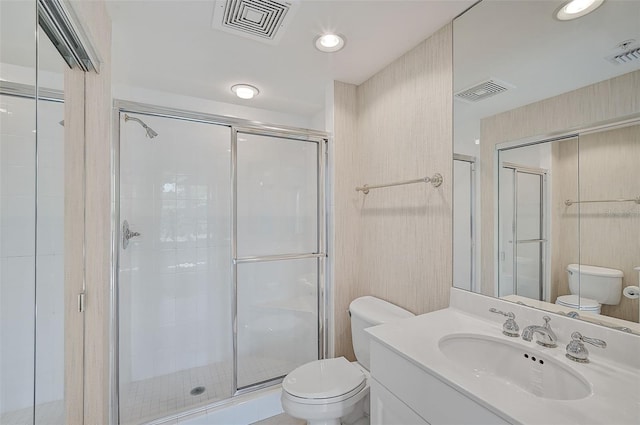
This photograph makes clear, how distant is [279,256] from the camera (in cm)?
203

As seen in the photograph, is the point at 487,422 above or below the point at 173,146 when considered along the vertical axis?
below

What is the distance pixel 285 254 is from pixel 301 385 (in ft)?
2.91

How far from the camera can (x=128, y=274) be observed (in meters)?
1.99

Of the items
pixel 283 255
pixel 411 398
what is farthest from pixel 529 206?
pixel 283 255

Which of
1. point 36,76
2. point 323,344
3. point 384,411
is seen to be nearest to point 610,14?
point 384,411

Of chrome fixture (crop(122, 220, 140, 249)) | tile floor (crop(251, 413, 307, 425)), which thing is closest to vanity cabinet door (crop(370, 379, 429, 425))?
tile floor (crop(251, 413, 307, 425))

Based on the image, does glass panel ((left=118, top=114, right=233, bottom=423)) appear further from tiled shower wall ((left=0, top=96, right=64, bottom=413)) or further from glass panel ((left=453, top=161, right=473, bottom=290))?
glass panel ((left=453, top=161, right=473, bottom=290))

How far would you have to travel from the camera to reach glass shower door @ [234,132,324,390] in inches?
79.6

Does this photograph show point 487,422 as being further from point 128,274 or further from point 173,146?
point 173,146

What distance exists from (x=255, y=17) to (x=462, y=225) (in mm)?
1439

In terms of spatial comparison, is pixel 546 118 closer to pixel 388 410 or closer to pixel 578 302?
pixel 578 302

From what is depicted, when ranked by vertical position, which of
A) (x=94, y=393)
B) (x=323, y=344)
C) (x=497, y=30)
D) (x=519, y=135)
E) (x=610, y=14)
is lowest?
(x=323, y=344)

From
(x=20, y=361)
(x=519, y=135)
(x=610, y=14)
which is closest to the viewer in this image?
(x=20, y=361)

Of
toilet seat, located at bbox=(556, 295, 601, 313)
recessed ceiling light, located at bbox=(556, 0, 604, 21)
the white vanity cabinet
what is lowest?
the white vanity cabinet
